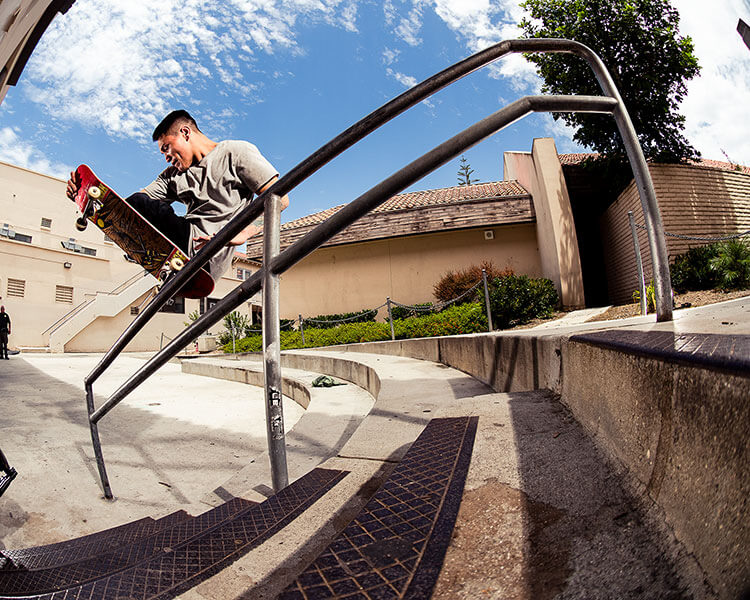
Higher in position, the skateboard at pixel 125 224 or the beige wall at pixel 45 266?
the beige wall at pixel 45 266

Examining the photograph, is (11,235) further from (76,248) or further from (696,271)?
(696,271)

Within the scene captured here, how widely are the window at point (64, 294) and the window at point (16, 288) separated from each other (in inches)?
52.5

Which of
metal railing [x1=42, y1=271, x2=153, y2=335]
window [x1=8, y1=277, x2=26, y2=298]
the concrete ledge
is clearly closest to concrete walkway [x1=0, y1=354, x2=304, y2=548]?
the concrete ledge

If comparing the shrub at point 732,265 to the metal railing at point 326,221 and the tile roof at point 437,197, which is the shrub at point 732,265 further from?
the metal railing at point 326,221

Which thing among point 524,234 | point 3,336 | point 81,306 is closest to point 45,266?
point 81,306

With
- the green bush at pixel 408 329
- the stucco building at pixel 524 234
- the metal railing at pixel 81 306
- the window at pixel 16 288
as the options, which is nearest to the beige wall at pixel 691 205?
the stucco building at pixel 524 234

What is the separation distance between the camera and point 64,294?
66.9 ft

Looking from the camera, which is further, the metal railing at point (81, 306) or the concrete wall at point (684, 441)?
the metal railing at point (81, 306)

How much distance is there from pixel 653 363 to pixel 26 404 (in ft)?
21.3

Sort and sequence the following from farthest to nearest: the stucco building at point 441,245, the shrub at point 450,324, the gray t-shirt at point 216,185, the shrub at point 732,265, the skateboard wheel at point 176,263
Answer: the stucco building at point 441,245
the shrub at point 450,324
the shrub at point 732,265
the gray t-shirt at point 216,185
the skateboard wheel at point 176,263

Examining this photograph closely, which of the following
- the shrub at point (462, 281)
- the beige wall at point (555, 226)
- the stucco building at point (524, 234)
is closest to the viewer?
the stucco building at point (524, 234)

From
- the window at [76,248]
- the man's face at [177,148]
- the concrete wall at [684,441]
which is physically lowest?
the concrete wall at [684,441]

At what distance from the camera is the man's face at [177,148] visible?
248 cm

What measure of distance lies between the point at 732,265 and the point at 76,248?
2531cm
